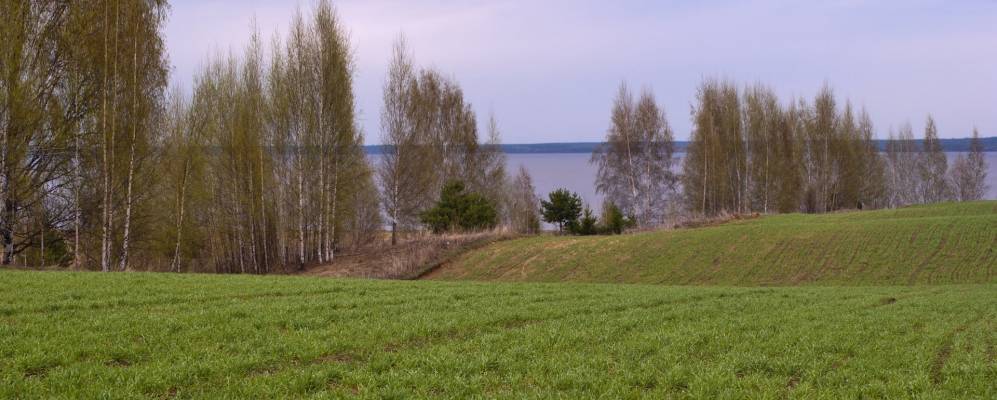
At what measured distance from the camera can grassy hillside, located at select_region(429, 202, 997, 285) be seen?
2630cm

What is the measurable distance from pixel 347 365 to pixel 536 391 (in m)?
2.20

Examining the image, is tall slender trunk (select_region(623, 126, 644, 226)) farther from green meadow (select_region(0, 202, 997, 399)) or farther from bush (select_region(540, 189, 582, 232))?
green meadow (select_region(0, 202, 997, 399))

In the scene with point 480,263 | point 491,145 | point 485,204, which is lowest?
point 480,263

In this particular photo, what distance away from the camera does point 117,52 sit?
25.9 metres

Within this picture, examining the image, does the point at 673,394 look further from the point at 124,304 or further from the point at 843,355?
the point at 124,304

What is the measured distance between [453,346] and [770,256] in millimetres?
24278

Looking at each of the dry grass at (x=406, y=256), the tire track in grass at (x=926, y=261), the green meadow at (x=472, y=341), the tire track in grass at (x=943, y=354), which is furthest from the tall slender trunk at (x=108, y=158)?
the tire track in grass at (x=926, y=261)

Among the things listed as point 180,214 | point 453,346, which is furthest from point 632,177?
point 453,346

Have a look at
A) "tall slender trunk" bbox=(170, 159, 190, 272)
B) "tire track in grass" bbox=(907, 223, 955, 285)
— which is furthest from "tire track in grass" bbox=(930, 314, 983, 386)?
"tall slender trunk" bbox=(170, 159, 190, 272)

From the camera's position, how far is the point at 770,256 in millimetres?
29859

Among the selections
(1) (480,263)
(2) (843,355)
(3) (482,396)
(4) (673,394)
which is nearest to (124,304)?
(3) (482,396)

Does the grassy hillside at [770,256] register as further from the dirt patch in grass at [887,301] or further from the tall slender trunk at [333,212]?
the dirt patch in grass at [887,301]

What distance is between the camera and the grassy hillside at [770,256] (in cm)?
2630

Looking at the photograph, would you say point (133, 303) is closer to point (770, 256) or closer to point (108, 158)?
point (108, 158)
